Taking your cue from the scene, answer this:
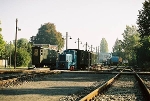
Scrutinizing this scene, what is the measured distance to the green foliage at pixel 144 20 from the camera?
57.8 metres

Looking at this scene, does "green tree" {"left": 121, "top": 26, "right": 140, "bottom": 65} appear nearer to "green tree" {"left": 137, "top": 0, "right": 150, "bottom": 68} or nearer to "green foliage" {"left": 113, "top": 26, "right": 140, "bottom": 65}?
"green foliage" {"left": 113, "top": 26, "right": 140, "bottom": 65}

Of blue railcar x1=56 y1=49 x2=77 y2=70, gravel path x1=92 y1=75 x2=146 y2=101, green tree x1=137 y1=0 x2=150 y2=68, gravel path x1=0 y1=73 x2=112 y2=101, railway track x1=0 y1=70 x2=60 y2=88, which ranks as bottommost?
gravel path x1=92 y1=75 x2=146 y2=101

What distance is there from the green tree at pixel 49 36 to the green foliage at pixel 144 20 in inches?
2771

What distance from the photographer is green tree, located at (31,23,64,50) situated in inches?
5056

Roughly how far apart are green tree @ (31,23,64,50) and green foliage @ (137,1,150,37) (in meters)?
70.4

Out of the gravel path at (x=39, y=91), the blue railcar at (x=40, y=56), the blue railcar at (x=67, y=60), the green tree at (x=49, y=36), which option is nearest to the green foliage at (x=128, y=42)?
the green tree at (x=49, y=36)

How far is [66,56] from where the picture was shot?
35406 mm

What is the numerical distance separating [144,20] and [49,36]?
3089 inches

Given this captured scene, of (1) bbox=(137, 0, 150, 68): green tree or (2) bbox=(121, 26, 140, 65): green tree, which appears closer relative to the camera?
(1) bbox=(137, 0, 150, 68): green tree

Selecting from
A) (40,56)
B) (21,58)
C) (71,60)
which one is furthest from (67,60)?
(21,58)

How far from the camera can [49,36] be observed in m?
132

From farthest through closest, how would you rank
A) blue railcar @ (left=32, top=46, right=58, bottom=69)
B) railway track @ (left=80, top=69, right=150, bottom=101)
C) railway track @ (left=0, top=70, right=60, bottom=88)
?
blue railcar @ (left=32, top=46, right=58, bottom=69)
railway track @ (left=0, top=70, right=60, bottom=88)
railway track @ (left=80, top=69, right=150, bottom=101)

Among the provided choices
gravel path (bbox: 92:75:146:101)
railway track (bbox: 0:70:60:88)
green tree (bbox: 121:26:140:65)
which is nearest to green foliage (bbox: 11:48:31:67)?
railway track (bbox: 0:70:60:88)

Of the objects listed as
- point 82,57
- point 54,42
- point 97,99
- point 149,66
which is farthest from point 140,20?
point 54,42
